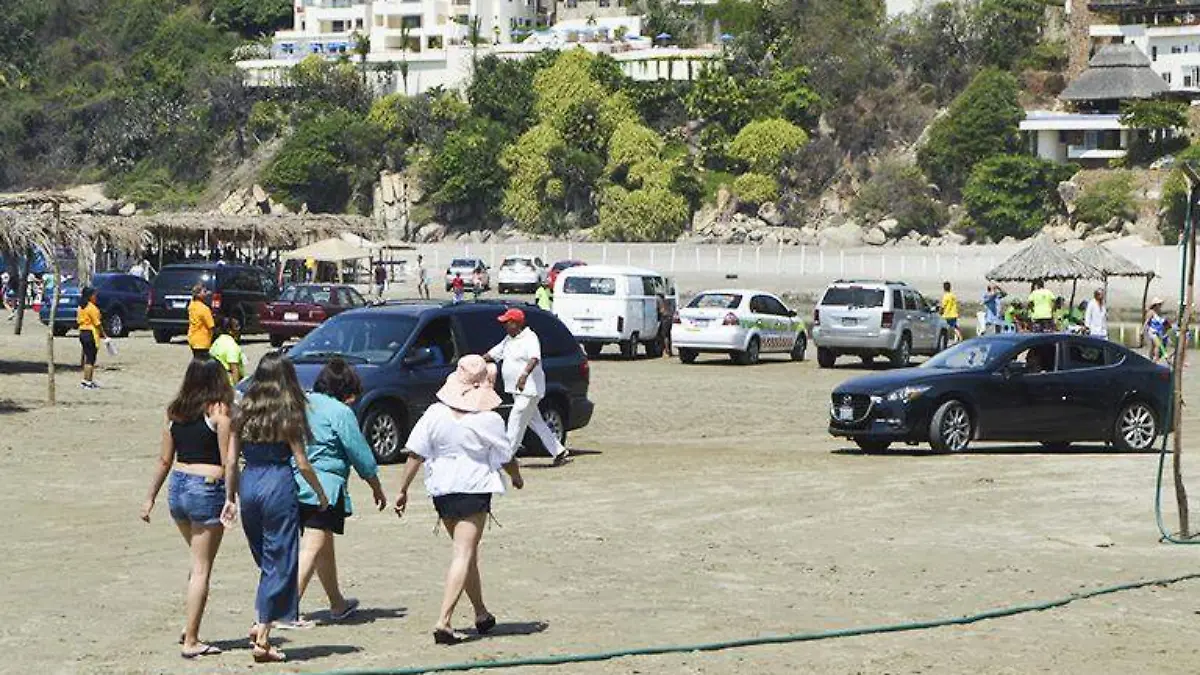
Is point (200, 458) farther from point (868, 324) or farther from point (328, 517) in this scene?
Result: point (868, 324)

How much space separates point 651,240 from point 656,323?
238 ft

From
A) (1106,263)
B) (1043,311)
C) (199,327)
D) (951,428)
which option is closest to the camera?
(951,428)

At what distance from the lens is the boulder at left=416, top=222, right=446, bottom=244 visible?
12862 centimetres

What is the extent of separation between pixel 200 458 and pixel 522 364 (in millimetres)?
10101

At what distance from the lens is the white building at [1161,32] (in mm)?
119625

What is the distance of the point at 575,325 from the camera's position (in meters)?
43.6

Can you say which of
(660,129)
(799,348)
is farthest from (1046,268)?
(660,129)

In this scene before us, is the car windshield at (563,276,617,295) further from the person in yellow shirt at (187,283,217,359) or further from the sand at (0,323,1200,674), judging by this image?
the sand at (0,323,1200,674)

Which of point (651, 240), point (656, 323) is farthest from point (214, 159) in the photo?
point (656, 323)

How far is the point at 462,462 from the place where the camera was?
41.2 feet

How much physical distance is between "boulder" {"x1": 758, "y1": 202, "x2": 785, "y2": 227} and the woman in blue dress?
109535 millimetres

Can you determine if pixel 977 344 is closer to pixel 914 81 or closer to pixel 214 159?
pixel 914 81

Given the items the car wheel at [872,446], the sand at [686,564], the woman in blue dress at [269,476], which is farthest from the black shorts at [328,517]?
the car wheel at [872,446]

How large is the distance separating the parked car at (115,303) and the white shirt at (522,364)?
90.8 ft
